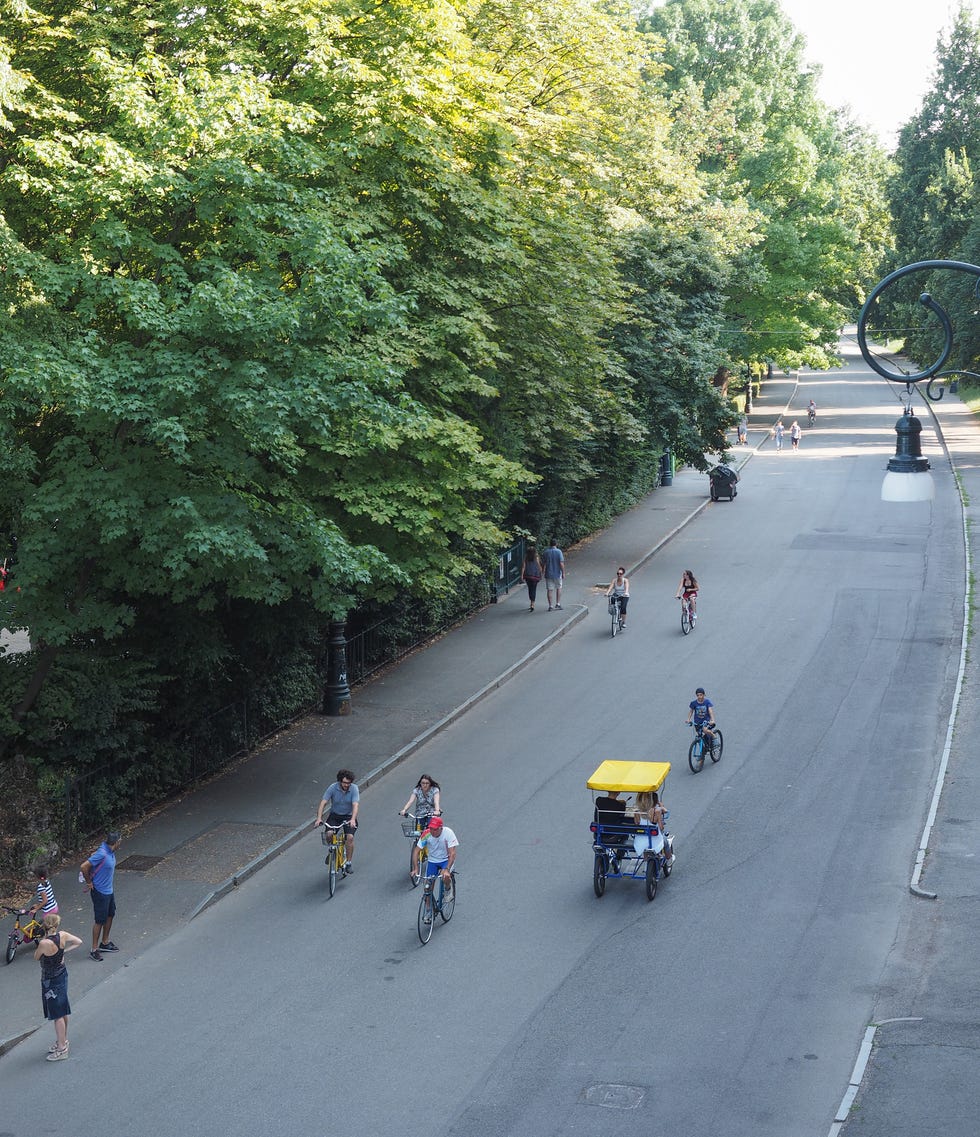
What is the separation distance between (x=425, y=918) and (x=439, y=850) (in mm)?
783

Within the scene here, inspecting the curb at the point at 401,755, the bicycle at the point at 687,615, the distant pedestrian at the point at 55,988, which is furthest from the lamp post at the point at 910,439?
the bicycle at the point at 687,615

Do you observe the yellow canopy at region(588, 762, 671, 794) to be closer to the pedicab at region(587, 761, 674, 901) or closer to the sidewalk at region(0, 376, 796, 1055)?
the pedicab at region(587, 761, 674, 901)

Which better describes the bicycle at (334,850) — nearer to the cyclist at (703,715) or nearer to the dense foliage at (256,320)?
the dense foliage at (256,320)

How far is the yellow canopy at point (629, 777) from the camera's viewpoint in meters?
16.8

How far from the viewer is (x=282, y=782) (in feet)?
69.5

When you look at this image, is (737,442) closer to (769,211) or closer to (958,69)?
(769,211)

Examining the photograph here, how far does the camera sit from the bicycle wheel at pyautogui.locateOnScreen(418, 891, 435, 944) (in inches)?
603

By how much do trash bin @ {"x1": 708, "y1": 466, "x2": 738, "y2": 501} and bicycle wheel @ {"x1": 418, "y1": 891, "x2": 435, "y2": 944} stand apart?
33.8m

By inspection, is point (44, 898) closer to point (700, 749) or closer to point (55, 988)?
point (55, 988)

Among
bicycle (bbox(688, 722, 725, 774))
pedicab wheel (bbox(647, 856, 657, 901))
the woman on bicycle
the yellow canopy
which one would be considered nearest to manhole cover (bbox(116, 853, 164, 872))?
the woman on bicycle

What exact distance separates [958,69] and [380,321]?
2819 inches

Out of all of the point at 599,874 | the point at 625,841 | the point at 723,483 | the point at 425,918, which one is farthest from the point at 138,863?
the point at 723,483

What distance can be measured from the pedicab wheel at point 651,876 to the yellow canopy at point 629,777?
36.8 inches

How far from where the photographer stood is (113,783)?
18953 millimetres
